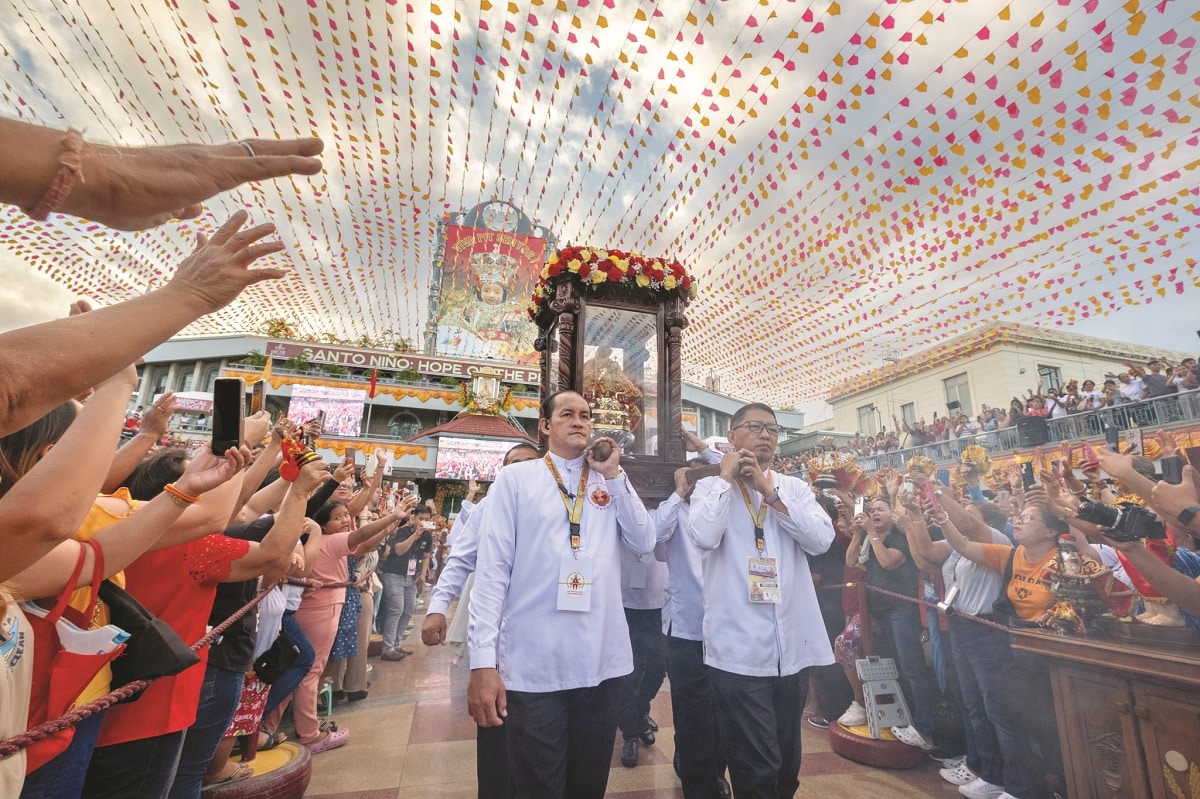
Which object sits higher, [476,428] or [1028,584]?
[476,428]

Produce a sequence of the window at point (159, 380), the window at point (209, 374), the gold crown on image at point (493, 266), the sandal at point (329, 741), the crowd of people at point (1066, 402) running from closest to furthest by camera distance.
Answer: the sandal at point (329, 741) → the crowd of people at point (1066, 402) → the gold crown on image at point (493, 266) → the window at point (209, 374) → the window at point (159, 380)

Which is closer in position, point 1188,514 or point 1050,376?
point 1188,514

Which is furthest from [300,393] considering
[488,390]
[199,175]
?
[199,175]

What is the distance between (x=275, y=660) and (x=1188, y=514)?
17.1ft

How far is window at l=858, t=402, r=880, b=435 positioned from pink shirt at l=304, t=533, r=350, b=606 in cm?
2540

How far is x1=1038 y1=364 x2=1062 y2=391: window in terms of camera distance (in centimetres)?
1577

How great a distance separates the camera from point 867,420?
83.5 feet

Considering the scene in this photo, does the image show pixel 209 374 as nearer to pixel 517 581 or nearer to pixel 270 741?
pixel 270 741

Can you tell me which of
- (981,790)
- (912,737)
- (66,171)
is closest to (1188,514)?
(981,790)

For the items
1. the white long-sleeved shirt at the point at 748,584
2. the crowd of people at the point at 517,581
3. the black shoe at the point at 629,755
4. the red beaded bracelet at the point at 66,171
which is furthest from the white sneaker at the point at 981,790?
the red beaded bracelet at the point at 66,171

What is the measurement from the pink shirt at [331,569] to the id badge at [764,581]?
3.44m

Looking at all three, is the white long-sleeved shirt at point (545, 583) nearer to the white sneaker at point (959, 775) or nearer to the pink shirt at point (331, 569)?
the pink shirt at point (331, 569)

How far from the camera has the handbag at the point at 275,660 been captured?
130 inches

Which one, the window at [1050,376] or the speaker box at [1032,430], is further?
the window at [1050,376]
